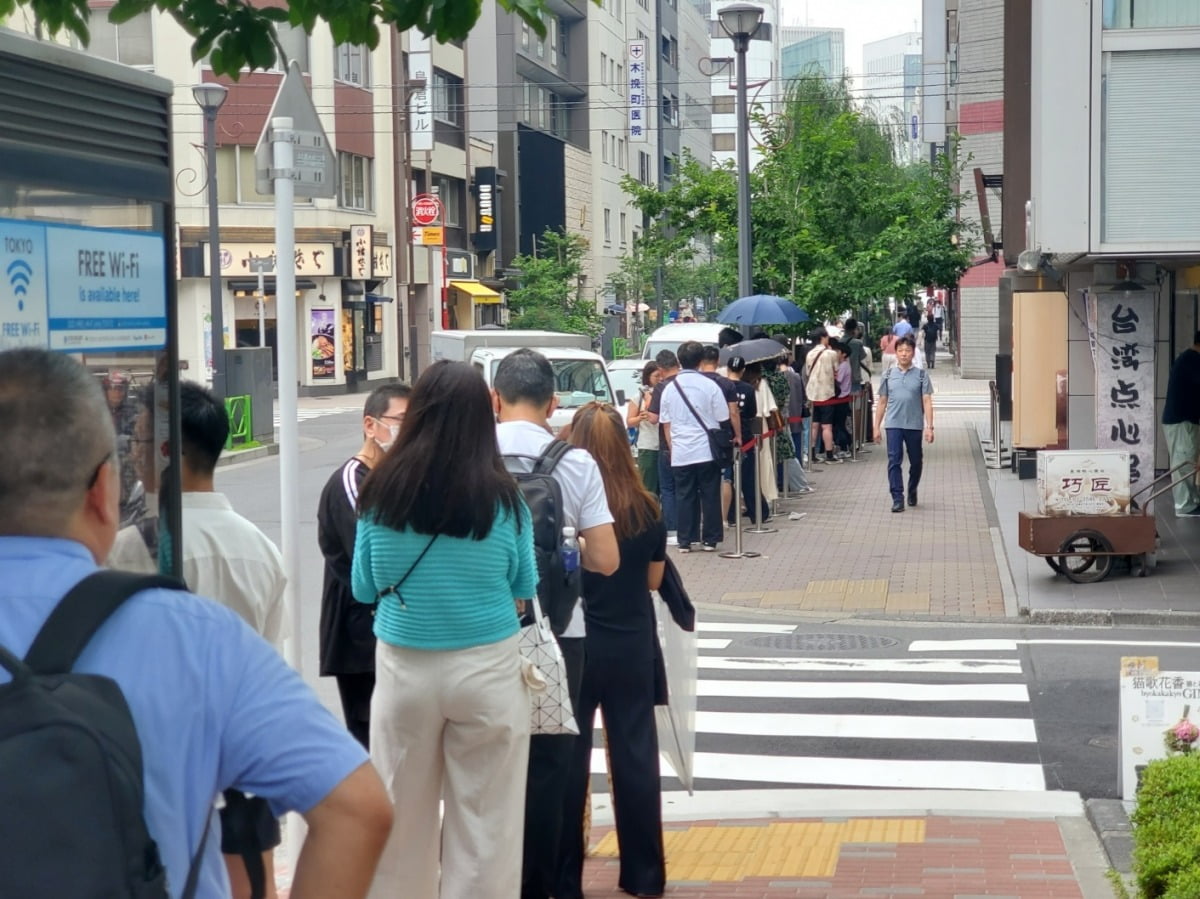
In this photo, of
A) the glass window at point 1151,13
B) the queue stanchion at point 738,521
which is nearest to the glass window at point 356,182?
the queue stanchion at point 738,521

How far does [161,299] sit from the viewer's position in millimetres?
4363

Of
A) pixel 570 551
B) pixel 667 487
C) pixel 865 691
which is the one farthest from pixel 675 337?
pixel 570 551

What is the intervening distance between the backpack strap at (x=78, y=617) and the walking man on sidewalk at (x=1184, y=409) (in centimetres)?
1515

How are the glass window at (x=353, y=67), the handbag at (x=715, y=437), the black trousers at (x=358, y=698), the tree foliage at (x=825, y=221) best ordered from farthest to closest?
the glass window at (x=353, y=67)
the tree foliage at (x=825, y=221)
the handbag at (x=715, y=437)
the black trousers at (x=358, y=698)

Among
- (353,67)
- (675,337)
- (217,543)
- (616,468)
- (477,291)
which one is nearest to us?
(217,543)

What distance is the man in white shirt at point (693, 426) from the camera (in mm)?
14812

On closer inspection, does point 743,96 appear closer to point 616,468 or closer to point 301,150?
point 301,150

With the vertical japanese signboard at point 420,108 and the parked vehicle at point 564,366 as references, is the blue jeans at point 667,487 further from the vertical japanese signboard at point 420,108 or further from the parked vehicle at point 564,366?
the vertical japanese signboard at point 420,108

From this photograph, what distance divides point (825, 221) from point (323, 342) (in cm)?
2230

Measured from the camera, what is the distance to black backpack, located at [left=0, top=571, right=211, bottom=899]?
79.4 inches

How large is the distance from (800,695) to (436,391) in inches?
222

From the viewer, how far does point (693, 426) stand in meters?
14.8

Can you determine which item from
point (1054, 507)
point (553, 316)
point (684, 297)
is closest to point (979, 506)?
point (1054, 507)

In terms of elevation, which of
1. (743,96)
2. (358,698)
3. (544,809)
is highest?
(743,96)
